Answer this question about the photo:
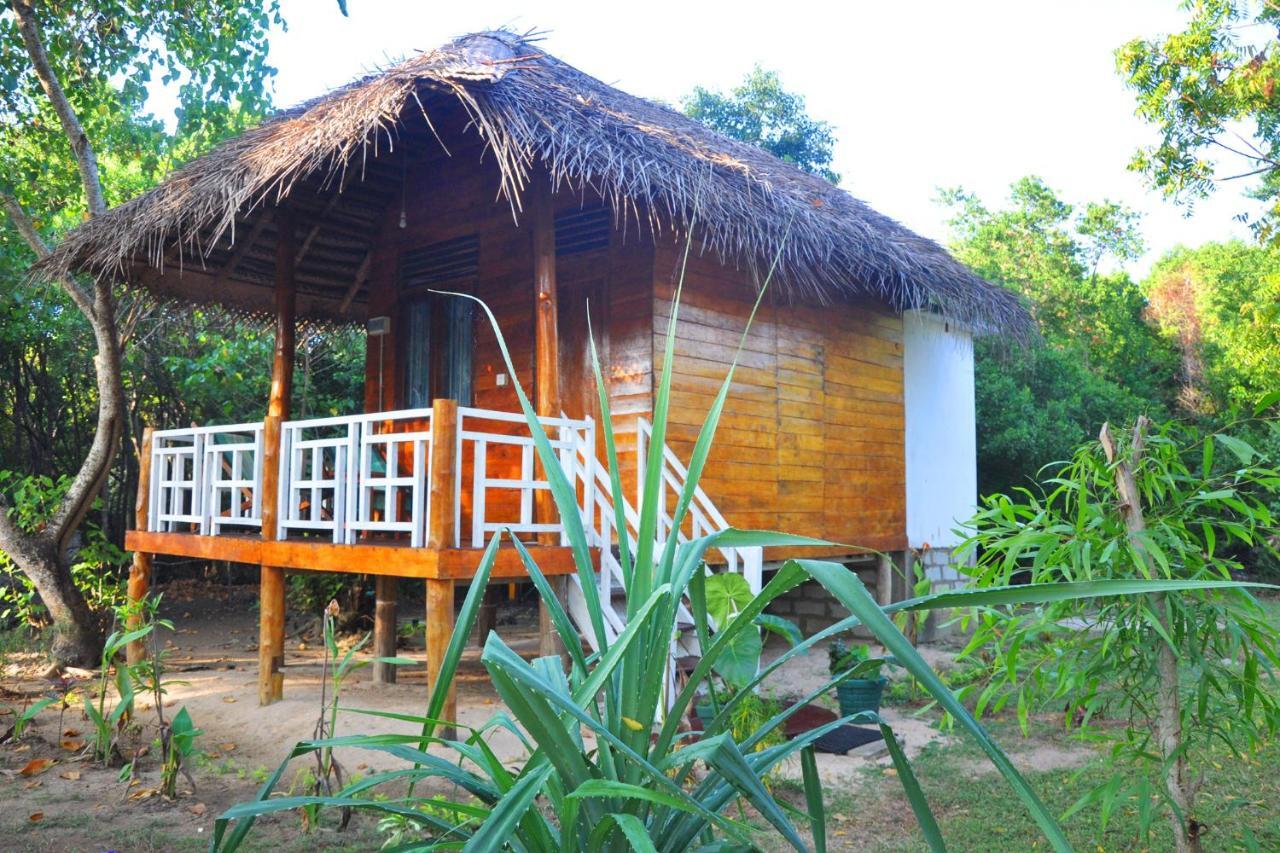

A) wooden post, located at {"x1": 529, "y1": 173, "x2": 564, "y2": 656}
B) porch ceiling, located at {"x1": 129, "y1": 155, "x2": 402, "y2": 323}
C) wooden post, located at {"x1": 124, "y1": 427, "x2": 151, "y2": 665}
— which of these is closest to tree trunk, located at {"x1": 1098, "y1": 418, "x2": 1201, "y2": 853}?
wooden post, located at {"x1": 529, "y1": 173, "x2": 564, "y2": 656}

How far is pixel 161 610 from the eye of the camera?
35.3ft

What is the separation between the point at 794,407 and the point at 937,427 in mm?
2560

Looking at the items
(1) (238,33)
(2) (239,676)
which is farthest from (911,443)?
(1) (238,33)

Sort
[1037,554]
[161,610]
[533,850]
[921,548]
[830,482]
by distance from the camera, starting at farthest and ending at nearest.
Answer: [161,610] → [921,548] → [830,482] → [1037,554] → [533,850]

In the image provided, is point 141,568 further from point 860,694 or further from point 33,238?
point 860,694

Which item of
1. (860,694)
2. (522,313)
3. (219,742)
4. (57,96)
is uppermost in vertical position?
(57,96)

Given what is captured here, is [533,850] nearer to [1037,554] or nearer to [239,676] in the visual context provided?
[1037,554]

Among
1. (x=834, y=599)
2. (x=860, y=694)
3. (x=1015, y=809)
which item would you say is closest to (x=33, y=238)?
(x=860, y=694)

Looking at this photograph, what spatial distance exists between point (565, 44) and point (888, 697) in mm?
4816

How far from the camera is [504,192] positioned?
24.3 ft

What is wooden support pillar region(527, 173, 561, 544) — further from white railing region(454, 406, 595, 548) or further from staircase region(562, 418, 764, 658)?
staircase region(562, 418, 764, 658)

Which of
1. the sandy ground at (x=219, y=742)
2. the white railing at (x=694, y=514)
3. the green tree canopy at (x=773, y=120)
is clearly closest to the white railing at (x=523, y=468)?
the white railing at (x=694, y=514)

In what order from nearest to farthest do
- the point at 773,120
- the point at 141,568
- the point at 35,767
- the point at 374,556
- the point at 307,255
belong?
the point at 35,767, the point at 374,556, the point at 141,568, the point at 307,255, the point at 773,120

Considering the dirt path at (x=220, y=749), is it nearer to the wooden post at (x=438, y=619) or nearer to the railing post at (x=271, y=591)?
the railing post at (x=271, y=591)
